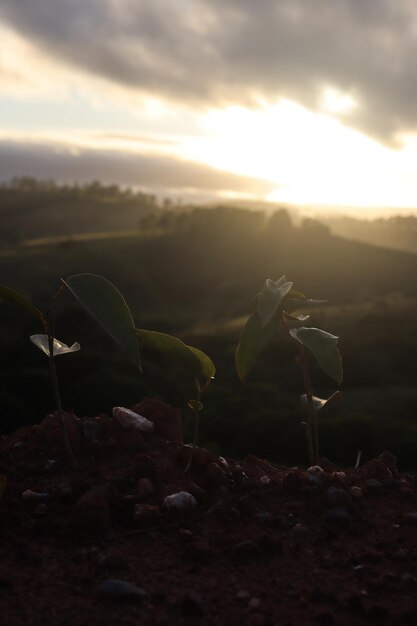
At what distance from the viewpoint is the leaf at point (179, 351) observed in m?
3.18

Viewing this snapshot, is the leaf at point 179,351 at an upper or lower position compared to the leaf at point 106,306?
lower

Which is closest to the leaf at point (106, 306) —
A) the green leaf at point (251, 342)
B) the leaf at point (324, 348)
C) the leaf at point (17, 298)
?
the leaf at point (17, 298)

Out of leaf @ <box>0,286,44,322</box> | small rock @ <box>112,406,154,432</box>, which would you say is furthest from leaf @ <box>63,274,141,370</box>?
small rock @ <box>112,406,154,432</box>

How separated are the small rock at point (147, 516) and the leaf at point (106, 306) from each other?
0.61m

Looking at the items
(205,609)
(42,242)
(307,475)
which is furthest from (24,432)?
(42,242)

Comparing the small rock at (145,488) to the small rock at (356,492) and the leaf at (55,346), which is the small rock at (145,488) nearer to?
the leaf at (55,346)

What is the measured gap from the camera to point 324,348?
3074mm

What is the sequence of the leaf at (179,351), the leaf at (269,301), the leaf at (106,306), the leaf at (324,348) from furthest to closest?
the leaf at (179,351), the leaf at (324,348), the leaf at (106,306), the leaf at (269,301)

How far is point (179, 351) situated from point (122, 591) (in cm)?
112

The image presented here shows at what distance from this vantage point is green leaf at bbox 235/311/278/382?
2844 millimetres

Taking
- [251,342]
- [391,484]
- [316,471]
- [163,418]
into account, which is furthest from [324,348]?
[163,418]

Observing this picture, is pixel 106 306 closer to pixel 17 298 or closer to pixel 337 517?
pixel 17 298

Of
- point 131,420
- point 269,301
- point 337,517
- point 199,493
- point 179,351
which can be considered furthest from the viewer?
point 131,420

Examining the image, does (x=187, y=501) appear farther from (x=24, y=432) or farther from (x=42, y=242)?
(x=42, y=242)
